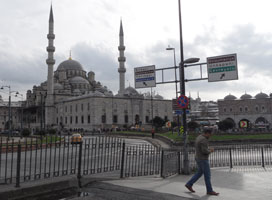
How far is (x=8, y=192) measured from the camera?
4.99 metres

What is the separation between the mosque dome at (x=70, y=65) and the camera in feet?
251

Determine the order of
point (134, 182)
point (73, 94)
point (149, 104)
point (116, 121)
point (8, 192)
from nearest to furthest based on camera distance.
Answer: point (8, 192)
point (134, 182)
point (116, 121)
point (149, 104)
point (73, 94)

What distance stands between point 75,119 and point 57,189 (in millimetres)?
56110

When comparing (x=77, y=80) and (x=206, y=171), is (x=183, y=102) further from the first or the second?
(x=77, y=80)

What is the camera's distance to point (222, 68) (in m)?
9.73

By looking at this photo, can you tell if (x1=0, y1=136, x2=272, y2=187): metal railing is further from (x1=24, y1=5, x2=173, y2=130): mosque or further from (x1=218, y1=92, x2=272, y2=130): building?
(x1=218, y1=92, x2=272, y2=130): building

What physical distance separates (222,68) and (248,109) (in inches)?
2005

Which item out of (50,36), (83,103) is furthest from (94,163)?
(83,103)

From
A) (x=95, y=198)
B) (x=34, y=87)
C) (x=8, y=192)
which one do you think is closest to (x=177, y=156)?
(x=95, y=198)

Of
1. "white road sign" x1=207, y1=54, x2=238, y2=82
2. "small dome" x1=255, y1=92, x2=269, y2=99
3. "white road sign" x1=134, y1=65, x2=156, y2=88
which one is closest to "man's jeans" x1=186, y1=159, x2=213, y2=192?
"white road sign" x1=207, y1=54, x2=238, y2=82

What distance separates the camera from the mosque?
54616 mm

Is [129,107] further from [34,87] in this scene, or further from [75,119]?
[34,87]

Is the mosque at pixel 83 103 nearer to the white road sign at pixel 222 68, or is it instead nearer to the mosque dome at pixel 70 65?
the mosque dome at pixel 70 65

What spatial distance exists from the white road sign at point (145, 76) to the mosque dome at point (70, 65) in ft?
221
